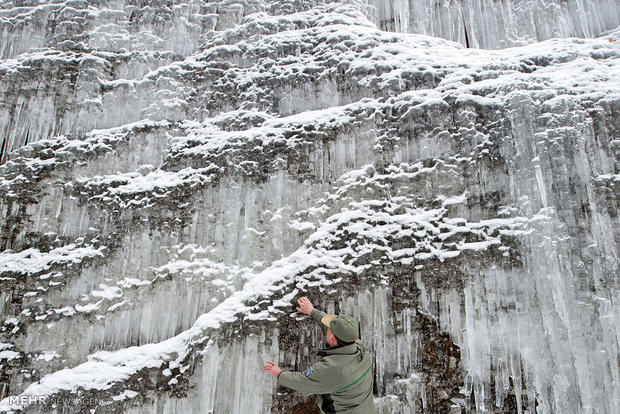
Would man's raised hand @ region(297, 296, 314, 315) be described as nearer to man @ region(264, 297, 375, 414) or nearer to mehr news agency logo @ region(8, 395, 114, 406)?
man @ region(264, 297, 375, 414)

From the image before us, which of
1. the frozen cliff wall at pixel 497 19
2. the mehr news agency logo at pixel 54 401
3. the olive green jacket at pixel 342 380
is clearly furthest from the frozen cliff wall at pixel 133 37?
the olive green jacket at pixel 342 380

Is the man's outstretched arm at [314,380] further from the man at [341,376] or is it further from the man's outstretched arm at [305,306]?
the man's outstretched arm at [305,306]

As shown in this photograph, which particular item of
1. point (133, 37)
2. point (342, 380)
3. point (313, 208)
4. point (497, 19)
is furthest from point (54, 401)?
point (497, 19)

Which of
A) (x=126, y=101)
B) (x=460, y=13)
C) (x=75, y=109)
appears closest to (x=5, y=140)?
(x=75, y=109)

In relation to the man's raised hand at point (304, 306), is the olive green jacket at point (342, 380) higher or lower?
lower

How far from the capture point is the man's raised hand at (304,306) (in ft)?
14.4

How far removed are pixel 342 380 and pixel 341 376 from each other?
0.03m

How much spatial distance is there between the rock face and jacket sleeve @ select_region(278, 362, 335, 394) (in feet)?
3.23

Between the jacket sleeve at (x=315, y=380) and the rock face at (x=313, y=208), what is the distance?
0.99m

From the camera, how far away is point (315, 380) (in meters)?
3.42

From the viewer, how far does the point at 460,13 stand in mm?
6328

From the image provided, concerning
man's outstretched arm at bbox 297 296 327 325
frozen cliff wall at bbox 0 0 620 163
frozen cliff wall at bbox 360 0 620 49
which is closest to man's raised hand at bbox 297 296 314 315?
man's outstretched arm at bbox 297 296 327 325

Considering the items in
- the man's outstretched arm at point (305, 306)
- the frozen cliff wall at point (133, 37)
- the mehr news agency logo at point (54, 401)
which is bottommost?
the mehr news agency logo at point (54, 401)

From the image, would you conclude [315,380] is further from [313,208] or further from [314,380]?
[313,208]
